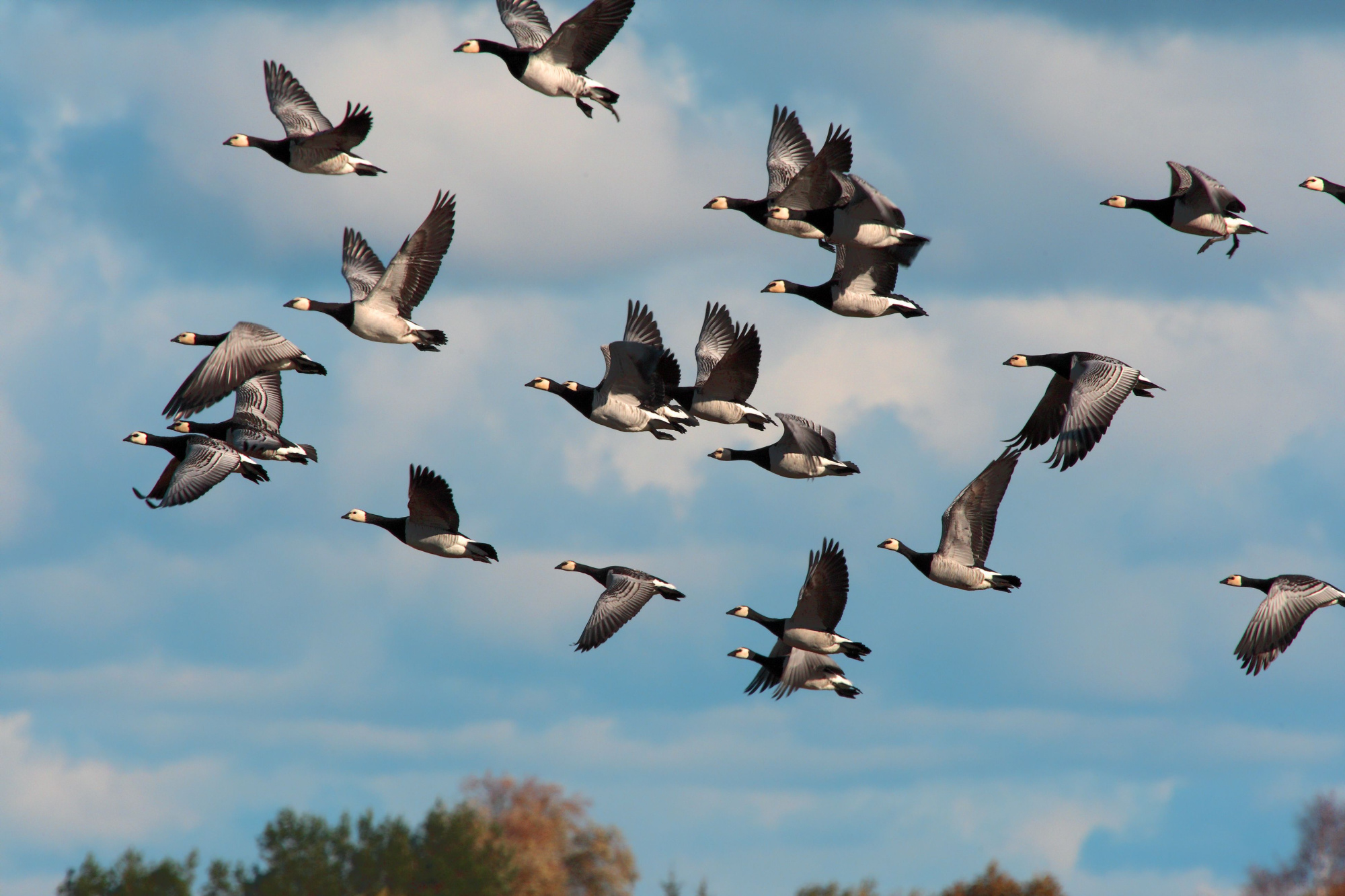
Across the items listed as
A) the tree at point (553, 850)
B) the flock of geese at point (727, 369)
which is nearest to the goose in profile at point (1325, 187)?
the flock of geese at point (727, 369)

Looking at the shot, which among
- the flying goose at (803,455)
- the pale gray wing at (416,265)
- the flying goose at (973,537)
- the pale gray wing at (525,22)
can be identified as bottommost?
the flying goose at (973,537)

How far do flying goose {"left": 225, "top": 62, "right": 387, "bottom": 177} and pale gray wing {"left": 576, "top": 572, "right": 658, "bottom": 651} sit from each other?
8.50 metres

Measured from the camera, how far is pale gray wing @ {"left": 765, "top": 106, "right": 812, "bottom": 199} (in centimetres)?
3934

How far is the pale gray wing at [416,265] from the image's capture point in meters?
34.5

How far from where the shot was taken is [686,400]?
120ft

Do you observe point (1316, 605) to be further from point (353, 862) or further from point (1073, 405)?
point (353, 862)

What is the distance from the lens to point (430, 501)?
35500 millimetres

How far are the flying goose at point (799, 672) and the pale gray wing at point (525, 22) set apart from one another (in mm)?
12357

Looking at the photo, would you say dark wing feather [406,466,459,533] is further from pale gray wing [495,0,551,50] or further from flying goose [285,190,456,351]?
pale gray wing [495,0,551,50]

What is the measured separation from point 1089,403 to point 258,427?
16.6 m

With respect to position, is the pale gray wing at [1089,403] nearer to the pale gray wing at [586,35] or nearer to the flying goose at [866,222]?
the flying goose at [866,222]

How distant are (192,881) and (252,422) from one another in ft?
202

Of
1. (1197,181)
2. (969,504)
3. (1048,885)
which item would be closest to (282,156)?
(969,504)

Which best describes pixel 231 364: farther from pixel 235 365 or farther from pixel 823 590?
pixel 823 590
